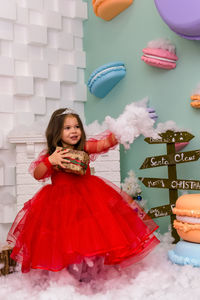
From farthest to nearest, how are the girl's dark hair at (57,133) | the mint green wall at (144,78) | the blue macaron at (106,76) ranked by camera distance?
the blue macaron at (106,76) < the mint green wall at (144,78) < the girl's dark hair at (57,133)

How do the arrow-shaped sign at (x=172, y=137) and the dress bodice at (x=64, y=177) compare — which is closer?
the dress bodice at (x=64, y=177)

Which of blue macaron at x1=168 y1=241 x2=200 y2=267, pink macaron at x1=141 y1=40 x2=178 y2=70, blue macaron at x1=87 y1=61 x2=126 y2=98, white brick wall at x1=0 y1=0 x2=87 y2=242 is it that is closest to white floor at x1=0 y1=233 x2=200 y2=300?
blue macaron at x1=168 y1=241 x2=200 y2=267

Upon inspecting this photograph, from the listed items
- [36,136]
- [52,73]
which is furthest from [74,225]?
[52,73]

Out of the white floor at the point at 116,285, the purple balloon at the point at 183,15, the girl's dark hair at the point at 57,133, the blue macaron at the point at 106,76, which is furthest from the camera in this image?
the blue macaron at the point at 106,76

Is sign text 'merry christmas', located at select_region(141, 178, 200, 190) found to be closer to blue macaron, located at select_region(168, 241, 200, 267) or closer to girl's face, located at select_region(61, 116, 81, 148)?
blue macaron, located at select_region(168, 241, 200, 267)

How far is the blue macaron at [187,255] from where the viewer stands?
1.55 meters

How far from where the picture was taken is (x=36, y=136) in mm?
2285

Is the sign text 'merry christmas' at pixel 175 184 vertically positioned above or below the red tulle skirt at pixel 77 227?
above

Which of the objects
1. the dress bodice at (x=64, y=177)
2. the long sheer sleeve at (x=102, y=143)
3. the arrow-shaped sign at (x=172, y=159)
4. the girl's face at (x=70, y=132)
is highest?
the girl's face at (x=70, y=132)

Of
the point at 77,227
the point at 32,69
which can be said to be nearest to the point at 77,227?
the point at 77,227

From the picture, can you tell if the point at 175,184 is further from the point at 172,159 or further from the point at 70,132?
the point at 70,132

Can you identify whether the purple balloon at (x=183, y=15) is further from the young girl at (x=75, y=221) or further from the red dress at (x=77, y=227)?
the red dress at (x=77, y=227)

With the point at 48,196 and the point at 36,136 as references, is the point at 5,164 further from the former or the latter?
the point at 48,196

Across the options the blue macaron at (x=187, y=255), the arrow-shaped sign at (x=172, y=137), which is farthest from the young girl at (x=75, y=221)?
the arrow-shaped sign at (x=172, y=137)
